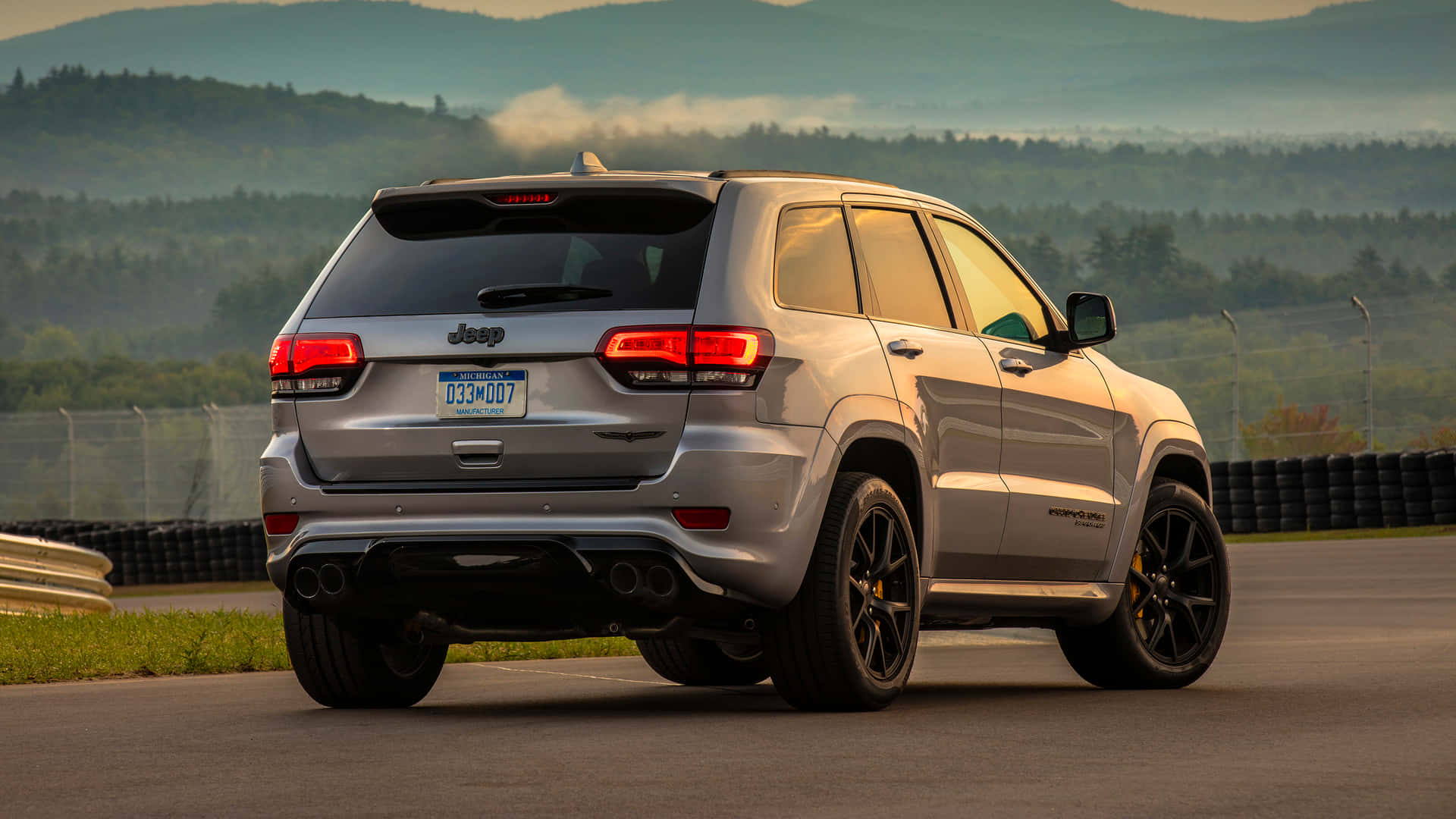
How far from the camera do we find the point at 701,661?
31.1ft

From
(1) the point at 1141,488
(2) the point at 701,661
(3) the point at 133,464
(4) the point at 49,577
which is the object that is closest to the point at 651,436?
(2) the point at 701,661

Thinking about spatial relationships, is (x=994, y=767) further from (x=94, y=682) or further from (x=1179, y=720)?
(x=94, y=682)

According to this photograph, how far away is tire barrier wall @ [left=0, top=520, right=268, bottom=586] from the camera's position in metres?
31.8

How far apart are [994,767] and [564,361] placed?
84.8 inches

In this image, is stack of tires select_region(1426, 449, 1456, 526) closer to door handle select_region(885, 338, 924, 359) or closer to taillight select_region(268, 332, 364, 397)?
door handle select_region(885, 338, 924, 359)

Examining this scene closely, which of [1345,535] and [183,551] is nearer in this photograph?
[1345,535]

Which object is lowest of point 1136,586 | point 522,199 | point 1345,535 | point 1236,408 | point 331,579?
point 1345,535

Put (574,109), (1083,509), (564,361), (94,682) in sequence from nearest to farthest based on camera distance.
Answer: (564,361) → (1083,509) → (94,682) → (574,109)

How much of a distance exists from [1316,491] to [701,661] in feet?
54.5

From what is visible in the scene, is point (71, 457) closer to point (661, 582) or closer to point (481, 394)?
point (481, 394)

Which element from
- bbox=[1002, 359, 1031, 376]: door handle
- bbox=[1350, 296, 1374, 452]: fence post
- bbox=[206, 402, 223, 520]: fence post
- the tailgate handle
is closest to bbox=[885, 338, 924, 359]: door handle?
bbox=[1002, 359, 1031, 376]: door handle

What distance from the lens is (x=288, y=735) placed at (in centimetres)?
718

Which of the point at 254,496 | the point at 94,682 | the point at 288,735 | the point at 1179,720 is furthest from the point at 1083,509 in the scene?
the point at 254,496

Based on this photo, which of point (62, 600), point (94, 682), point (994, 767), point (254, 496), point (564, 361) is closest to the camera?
point (994, 767)
